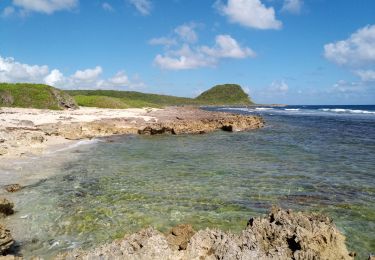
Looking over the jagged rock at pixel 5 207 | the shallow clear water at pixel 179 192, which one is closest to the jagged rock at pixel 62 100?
the shallow clear water at pixel 179 192

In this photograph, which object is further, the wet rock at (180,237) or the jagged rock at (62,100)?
the jagged rock at (62,100)

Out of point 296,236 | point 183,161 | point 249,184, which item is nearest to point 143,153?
point 183,161

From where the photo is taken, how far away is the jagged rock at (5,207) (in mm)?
12133

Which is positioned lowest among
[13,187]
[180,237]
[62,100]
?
[13,187]

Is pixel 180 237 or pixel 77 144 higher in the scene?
pixel 180 237

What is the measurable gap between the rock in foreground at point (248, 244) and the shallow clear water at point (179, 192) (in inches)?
100

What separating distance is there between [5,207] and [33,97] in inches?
2327

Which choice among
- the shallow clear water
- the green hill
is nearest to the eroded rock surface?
the shallow clear water

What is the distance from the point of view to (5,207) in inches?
484

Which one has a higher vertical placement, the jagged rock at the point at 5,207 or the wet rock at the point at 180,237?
the wet rock at the point at 180,237

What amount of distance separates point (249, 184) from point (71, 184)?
8.49 m

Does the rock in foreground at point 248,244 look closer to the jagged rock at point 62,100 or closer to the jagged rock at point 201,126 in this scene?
the jagged rock at point 201,126

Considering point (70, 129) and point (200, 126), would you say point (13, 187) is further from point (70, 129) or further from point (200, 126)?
point (200, 126)

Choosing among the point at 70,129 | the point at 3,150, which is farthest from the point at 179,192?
the point at 70,129
